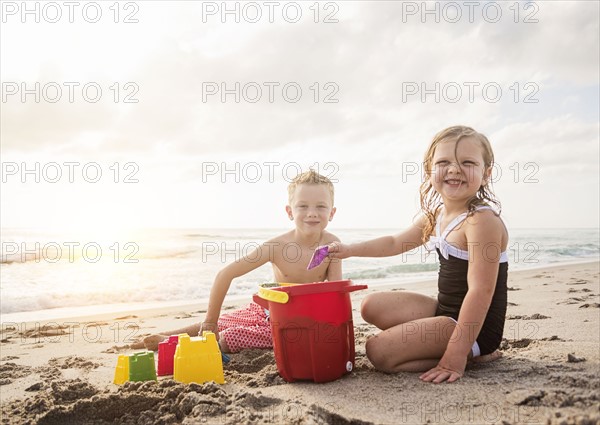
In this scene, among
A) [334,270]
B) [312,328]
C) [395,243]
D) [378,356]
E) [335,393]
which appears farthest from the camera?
[334,270]

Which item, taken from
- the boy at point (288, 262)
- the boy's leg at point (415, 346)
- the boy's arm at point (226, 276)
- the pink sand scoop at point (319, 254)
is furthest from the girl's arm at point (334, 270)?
the boy's leg at point (415, 346)

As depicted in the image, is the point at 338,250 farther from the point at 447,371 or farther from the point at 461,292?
the point at 447,371

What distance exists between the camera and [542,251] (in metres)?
16.6

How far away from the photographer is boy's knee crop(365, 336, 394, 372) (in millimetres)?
2699

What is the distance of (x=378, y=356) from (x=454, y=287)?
1.76 feet

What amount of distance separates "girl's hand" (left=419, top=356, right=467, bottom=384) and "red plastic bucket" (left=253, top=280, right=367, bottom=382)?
0.42m

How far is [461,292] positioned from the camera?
2789mm

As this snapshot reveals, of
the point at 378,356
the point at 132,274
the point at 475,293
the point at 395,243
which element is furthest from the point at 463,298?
the point at 132,274

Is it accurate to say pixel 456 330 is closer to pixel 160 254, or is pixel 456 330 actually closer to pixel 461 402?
pixel 461 402

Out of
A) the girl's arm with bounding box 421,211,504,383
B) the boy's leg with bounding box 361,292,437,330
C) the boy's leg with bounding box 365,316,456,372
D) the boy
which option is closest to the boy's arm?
the boy

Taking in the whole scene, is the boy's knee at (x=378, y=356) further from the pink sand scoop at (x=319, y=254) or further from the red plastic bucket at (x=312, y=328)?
the pink sand scoop at (x=319, y=254)

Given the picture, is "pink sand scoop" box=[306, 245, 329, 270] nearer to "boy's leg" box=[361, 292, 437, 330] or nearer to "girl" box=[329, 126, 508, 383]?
"girl" box=[329, 126, 508, 383]

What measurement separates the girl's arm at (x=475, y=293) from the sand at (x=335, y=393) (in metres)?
0.10

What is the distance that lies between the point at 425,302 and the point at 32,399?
1.99 m
